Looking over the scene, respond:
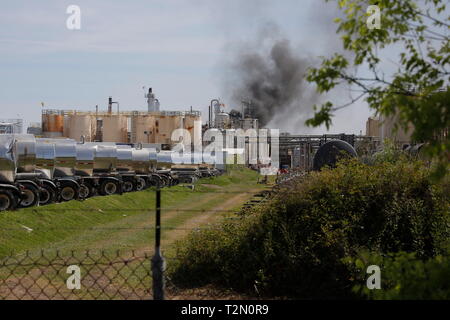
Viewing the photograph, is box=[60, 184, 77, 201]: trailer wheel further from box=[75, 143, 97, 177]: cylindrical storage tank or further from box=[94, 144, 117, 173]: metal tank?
box=[94, 144, 117, 173]: metal tank

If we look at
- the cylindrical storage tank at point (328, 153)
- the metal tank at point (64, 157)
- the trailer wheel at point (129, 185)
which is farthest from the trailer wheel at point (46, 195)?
the cylindrical storage tank at point (328, 153)

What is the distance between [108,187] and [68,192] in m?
5.02

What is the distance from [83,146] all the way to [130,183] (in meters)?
6.17

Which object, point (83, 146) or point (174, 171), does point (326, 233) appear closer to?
point (83, 146)

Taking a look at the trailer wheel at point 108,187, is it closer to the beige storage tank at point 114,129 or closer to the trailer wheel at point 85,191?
the trailer wheel at point 85,191

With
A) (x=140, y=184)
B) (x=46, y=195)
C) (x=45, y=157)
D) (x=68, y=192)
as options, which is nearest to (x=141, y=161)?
(x=140, y=184)

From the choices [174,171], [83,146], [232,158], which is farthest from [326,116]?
[232,158]

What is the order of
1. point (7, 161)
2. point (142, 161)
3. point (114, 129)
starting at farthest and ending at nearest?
1. point (114, 129)
2. point (142, 161)
3. point (7, 161)

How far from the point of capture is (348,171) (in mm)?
8797

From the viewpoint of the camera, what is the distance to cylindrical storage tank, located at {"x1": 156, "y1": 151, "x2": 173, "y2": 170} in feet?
141

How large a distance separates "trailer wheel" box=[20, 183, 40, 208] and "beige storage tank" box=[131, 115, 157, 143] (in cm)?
5069

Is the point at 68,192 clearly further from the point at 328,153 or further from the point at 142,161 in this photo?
the point at 328,153

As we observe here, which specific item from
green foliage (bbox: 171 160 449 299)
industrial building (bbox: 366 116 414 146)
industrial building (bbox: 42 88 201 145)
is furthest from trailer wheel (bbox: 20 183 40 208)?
industrial building (bbox: 42 88 201 145)

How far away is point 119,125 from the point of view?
76.8m
